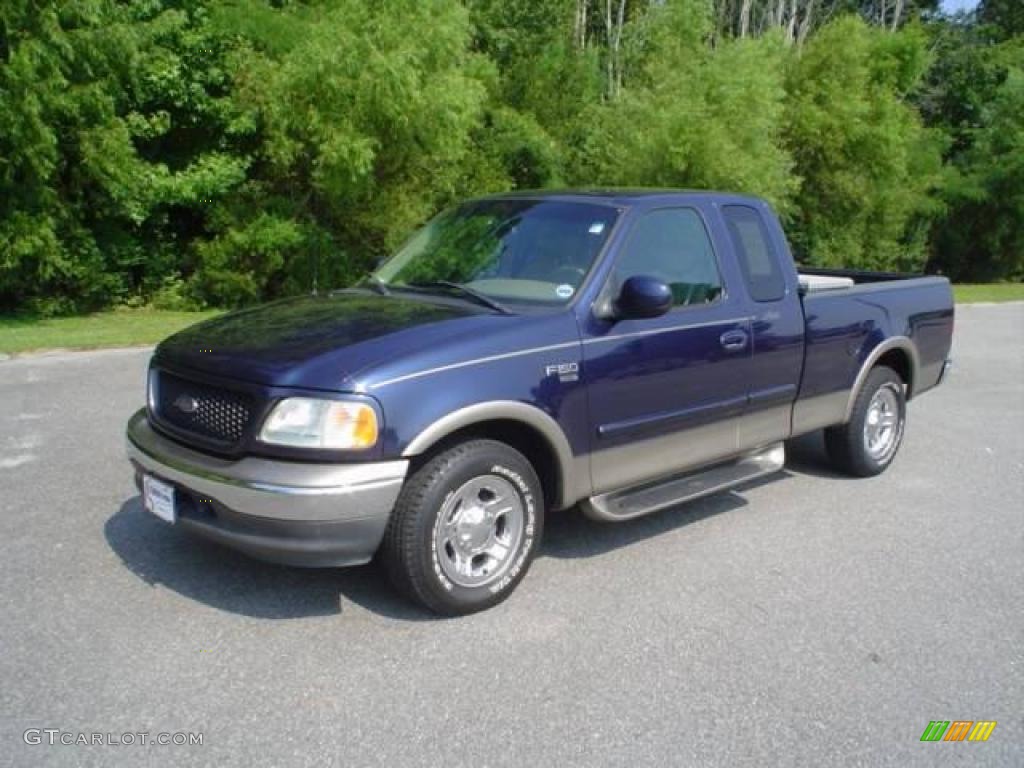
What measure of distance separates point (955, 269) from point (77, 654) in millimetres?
33478

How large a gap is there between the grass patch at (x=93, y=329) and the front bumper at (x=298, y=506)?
8205mm

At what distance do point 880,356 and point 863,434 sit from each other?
551 mm

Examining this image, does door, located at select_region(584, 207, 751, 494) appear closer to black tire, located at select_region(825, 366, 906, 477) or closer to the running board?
the running board

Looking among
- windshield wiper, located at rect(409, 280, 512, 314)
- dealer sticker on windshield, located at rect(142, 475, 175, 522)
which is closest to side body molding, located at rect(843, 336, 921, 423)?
windshield wiper, located at rect(409, 280, 512, 314)

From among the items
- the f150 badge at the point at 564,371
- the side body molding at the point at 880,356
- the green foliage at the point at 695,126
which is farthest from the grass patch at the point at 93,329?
the green foliage at the point at 695,126

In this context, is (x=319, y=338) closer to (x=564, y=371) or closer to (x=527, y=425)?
(x=527, y=425)

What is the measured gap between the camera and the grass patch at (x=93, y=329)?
11.1 meters

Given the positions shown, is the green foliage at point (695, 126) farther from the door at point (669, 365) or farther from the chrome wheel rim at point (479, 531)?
the chrome wheel rim at point (479, 531)

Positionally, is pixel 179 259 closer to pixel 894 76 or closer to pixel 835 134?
pixel 835 134

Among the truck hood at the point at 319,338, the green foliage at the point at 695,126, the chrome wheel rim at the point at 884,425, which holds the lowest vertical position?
the chrome wheel rim at the point at 884,425

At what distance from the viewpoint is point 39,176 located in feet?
42.3

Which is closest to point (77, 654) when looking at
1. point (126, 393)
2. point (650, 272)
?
point (650, 272)

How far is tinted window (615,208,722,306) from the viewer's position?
465cm

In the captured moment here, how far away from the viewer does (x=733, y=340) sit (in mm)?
4965
